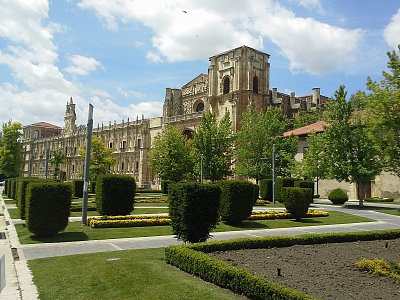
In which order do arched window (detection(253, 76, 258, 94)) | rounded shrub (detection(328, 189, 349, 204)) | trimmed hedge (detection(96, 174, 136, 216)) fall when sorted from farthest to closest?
arched window (detection(253, 76, 258, 94))
rounded shrub (detection(328, 189, 349, 204))
trimmed hedge (detection(96, 174, 136, 216))

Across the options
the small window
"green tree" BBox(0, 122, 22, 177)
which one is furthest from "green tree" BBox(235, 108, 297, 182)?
"green tree" BBox(0, 122, 22, 177)

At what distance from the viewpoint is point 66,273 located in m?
9.73

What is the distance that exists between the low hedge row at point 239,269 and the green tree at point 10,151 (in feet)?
246

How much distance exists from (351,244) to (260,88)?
166 ft

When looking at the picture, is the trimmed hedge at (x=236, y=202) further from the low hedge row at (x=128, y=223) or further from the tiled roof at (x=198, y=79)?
the tiled roof at (x=198, y=79)

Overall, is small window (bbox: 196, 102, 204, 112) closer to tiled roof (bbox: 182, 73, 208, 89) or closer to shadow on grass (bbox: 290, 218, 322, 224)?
tiled roof (bbox: 182, 73, 208, 89)

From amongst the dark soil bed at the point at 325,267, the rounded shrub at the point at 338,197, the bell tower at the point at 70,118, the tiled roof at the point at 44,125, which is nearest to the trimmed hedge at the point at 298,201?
the dark soil bed at the point at 325,267

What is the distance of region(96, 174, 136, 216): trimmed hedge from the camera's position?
831 inches

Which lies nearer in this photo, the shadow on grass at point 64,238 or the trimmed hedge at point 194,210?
the trimmed hedge at point 194,210

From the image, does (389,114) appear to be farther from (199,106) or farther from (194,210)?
(199,106)

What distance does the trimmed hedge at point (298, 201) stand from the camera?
23719mm

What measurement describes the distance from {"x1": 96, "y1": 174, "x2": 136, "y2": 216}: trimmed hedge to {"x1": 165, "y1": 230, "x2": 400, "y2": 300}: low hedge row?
10806mm

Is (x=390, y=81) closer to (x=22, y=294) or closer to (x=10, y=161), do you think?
(x=22, y=294)

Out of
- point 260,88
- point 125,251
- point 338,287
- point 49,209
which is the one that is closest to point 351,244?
point 338,287
